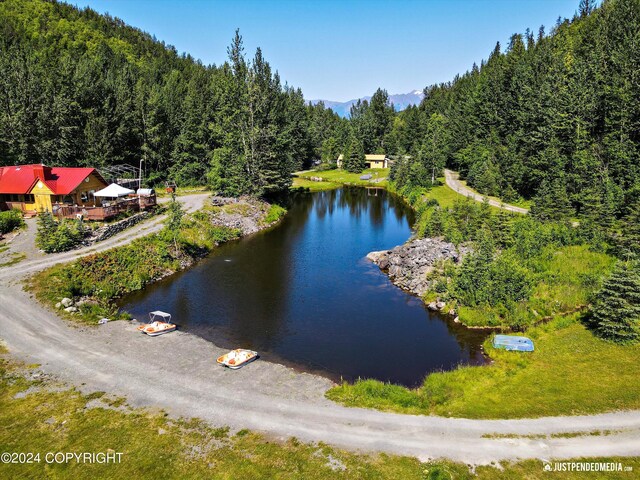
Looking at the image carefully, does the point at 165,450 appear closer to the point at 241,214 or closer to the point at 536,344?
the point at 536,344

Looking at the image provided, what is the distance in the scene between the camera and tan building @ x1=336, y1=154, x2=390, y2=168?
509 feet

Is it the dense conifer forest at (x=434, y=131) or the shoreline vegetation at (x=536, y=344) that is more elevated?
the dense conifer forest at (x=434, y=131)

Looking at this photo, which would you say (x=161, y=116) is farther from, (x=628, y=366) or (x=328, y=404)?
(x=628, y=366)

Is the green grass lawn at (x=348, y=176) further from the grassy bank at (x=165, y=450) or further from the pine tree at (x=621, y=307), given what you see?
the grassy bank at (x=165, y=450)

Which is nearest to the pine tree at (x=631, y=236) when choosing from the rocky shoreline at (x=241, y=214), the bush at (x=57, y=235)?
the rocky shoreline at (x=241, y=214)

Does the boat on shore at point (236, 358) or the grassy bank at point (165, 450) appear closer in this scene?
the grassy bank at point (165, 450)

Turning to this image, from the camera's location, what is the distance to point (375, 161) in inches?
6142

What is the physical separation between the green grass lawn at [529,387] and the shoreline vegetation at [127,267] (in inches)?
1003

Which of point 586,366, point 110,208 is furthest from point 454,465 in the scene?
point 110,208

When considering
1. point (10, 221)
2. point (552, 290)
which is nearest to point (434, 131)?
point (552, 290)

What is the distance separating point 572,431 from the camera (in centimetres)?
2159

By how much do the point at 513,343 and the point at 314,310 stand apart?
18.3 metres

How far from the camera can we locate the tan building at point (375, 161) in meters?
155

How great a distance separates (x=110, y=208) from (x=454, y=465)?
53413 millimetres
